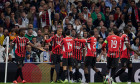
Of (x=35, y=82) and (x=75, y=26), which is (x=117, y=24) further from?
(x=35, y=82)

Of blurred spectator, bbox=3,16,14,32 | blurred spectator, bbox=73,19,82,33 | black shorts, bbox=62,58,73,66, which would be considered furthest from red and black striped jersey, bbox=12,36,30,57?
blurred spectator, bbox=73,19,82,33

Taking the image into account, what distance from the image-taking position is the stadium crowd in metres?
21.6

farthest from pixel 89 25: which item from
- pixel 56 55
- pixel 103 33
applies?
pixel 56 55

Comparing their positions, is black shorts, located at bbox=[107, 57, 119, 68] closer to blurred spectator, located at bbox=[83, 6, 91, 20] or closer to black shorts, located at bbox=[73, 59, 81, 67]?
black shorts, located at bbox=[73, 59, 81, 67]

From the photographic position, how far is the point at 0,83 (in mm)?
17984

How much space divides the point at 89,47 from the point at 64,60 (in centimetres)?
138

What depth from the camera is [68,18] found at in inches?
910

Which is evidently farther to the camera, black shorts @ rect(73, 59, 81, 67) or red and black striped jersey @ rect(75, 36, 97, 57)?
black shorts @ rect(73, 59, 81, 67)

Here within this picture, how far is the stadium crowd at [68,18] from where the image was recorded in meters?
21.6

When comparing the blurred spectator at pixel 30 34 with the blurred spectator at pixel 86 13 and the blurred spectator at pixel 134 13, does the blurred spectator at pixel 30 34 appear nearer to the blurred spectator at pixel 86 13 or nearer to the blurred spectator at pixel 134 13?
the blurred spectator at pixel 86 13

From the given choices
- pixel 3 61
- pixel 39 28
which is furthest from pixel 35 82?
pixel 39 28

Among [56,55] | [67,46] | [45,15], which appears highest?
[45,15]

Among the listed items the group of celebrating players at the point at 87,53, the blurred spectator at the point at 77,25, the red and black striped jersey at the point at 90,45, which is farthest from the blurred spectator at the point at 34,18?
the red and black striped jersey at the point at 90,45

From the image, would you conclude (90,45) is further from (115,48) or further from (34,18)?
(34,18)
